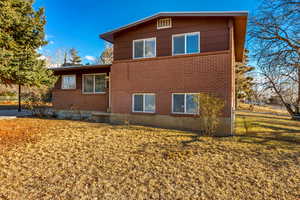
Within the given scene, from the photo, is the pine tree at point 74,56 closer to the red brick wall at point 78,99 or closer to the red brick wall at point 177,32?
the red brick wall at point 78,99

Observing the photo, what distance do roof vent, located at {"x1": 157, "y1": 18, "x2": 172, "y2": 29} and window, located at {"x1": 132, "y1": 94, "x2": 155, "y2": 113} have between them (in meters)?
4.14

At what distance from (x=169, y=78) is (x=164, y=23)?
3409 mm

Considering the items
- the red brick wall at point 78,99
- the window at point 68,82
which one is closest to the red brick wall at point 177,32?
the red brick wall at point 78,99

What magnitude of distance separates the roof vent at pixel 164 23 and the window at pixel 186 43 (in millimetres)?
806

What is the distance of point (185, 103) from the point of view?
840 centimetres

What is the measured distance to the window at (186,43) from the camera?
8.56m

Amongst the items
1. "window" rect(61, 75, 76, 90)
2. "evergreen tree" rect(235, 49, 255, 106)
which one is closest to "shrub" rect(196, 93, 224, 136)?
"window" rect(61, 75, 76, 90)

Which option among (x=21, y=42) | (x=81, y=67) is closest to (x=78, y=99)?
(x=81, y=67)

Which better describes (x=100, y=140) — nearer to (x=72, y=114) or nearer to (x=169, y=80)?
(x=169, y=80)

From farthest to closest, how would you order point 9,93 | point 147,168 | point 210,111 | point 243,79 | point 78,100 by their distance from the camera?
point 9,93 → point 243,79 → point 78,100 → point 210,111 → point 147,168

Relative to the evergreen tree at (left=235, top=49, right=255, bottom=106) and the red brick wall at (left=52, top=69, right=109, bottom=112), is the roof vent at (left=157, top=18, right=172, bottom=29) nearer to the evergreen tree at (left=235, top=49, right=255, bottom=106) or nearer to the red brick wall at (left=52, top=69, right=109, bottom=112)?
the red brick wall at (left=52, top=69, right=109, bottom=112)

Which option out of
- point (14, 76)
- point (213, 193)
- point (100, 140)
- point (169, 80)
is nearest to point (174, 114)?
point (169, 80)

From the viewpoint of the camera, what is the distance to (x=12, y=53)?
647cm

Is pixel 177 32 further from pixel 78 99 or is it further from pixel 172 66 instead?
pixel 78 99
